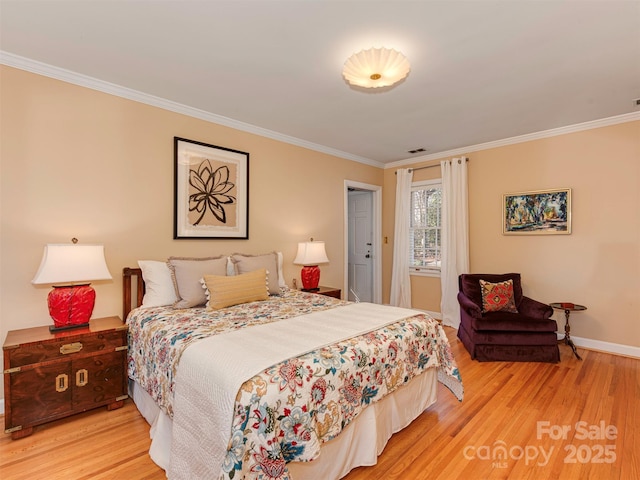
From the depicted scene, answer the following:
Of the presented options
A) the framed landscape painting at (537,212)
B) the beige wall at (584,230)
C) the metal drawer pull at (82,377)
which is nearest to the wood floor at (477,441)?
the metal drawer pull at (82,377)

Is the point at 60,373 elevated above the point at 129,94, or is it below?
below

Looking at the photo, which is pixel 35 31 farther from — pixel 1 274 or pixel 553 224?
pixel 553 224

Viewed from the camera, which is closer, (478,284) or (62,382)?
(62,382)

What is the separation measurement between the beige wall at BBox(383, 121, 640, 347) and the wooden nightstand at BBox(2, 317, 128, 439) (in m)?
4.44

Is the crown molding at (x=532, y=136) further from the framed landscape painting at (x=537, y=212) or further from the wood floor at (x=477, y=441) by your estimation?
the wood floor at (x=477, y=441)

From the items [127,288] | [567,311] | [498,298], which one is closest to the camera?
[127,288]

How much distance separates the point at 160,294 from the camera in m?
2.68

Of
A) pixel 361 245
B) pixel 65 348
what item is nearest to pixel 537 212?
pixel 361 245

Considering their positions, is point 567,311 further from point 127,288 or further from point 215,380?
point 127,288

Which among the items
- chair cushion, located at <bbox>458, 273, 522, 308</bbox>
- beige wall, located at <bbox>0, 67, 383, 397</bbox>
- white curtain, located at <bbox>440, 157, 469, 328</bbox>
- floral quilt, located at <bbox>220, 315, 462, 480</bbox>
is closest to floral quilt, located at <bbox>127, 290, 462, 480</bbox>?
floral quilt, located at <bbox>220, 315, 462, 480</bbox>

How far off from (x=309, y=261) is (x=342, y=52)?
2.31 metres

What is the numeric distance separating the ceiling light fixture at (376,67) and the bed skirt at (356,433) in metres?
2.08

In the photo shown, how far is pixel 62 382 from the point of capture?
2.14 meters

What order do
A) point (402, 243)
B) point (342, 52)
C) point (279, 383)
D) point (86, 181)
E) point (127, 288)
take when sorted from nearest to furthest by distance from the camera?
point (279, 383) < point (342, 52) < point (86, 181) < point (127, 288) < point (402, 243)
